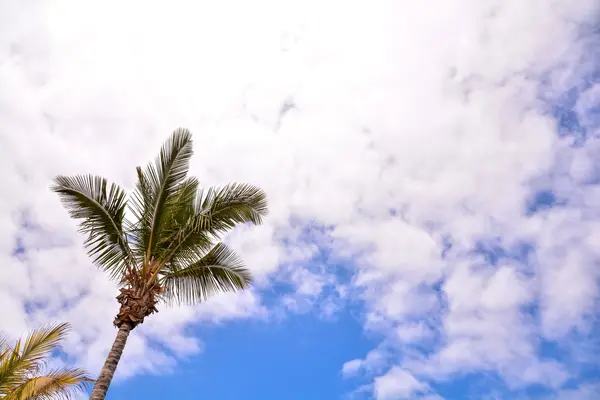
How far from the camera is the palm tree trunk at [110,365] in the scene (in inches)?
391

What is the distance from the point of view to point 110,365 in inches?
411

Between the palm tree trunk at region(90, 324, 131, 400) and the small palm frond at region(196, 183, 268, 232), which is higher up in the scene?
the small palm frond at region(196, 183, 268, 232)

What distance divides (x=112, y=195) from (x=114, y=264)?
1.86 meters

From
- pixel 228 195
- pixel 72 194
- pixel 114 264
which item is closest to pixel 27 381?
pixel 114 264

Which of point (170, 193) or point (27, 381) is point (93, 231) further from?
point (27, 381)

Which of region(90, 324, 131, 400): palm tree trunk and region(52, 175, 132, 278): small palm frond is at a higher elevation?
region(52, 175, 132, 278): small palm frond

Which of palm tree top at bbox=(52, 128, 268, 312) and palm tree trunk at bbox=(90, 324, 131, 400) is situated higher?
palm tree top at bbox=(52, 128, 268, 312)

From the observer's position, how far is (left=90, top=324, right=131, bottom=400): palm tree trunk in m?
9.94

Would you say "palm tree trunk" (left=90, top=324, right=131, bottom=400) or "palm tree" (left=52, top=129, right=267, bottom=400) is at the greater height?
"palm tree" (left=52, top=129, right=267, bottom=400)

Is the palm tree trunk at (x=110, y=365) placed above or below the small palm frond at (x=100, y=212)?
below

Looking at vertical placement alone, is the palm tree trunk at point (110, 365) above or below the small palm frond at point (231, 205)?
below

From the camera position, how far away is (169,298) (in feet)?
41.3

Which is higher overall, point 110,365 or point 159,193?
point 159,193

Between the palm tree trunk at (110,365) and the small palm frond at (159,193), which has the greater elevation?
the small palm frond at (159,193)
